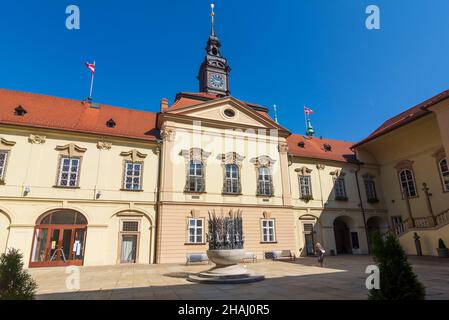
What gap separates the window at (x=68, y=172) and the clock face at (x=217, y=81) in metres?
15.8

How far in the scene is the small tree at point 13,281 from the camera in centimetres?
462

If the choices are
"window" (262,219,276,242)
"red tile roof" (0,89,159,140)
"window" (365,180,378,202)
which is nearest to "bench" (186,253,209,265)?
"window" (262,219,276,242)

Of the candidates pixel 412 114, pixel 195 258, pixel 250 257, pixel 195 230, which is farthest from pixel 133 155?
pixel 412 114

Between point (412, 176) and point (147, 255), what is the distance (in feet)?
73.6

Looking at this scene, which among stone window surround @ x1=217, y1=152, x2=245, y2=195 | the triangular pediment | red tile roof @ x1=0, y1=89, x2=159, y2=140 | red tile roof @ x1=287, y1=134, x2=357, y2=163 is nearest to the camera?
red tile roof @ x1=0, y1=89, x2=159, y2=140

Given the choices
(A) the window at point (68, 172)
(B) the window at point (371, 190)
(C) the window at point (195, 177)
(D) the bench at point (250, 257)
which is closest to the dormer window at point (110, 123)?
(A) the window at point (68, 172)

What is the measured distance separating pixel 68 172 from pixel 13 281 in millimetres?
A: 14602

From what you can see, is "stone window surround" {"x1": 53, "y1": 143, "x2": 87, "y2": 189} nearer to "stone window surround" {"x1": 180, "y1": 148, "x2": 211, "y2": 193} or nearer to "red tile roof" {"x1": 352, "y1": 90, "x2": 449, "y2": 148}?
"stone window surround" {"x1": 180, "y1": 148, "x2": 211, "y2": 193}

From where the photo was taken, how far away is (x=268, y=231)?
20734 millimetres

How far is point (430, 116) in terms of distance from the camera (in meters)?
20.4

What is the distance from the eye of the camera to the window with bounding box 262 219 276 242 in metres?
20.5

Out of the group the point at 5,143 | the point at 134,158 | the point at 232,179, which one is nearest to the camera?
the point at 5,143

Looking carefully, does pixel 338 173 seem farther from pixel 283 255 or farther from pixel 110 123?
pixel 110 123
